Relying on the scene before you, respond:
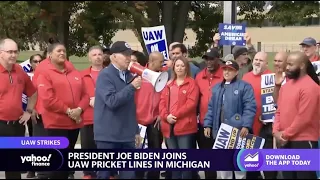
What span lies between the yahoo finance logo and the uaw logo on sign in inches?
64.4

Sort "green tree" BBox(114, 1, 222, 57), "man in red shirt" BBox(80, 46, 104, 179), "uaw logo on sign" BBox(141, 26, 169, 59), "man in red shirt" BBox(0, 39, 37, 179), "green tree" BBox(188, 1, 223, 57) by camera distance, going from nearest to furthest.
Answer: "green tree" BBox(114, 1, 222, 57) < "green tree" BBox(188, 1, 223, 57) < "uaw logo on sign" BBox(141, 26, 169, 59) < "man in red shirt" BBox(0, 39, 37, 179) < "man in red shirt" BBox(80, 46, 104, 179)

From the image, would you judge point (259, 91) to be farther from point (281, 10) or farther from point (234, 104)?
point (281, 10)

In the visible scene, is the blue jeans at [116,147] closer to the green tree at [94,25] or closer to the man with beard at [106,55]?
the green tree at [94,25]

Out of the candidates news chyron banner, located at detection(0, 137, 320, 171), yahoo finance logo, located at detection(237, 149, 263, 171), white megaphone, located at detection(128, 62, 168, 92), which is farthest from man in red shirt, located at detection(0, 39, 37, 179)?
yahoo finance logo, located at detection(237, 149, 263, 171)

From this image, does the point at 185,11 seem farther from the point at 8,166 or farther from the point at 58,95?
the point at 8,166

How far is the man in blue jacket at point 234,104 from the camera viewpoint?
7.92 metres

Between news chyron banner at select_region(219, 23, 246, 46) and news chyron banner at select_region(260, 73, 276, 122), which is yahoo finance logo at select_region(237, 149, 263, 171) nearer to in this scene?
news chyron banner at select_region(260, 73, 276, 122)

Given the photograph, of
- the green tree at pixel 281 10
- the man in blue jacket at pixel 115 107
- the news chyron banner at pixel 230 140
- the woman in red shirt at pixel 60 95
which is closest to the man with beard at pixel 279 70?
the green tree at pixel 281 10

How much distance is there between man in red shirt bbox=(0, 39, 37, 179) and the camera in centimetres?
791

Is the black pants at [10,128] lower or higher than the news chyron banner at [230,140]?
higher

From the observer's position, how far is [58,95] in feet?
25.8

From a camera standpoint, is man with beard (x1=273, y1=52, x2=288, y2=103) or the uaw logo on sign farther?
man with beard (x1=273, y1=52, x2=288, y2=103)

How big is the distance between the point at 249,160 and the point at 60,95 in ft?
7.25

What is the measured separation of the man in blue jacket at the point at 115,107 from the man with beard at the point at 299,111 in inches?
60.6
